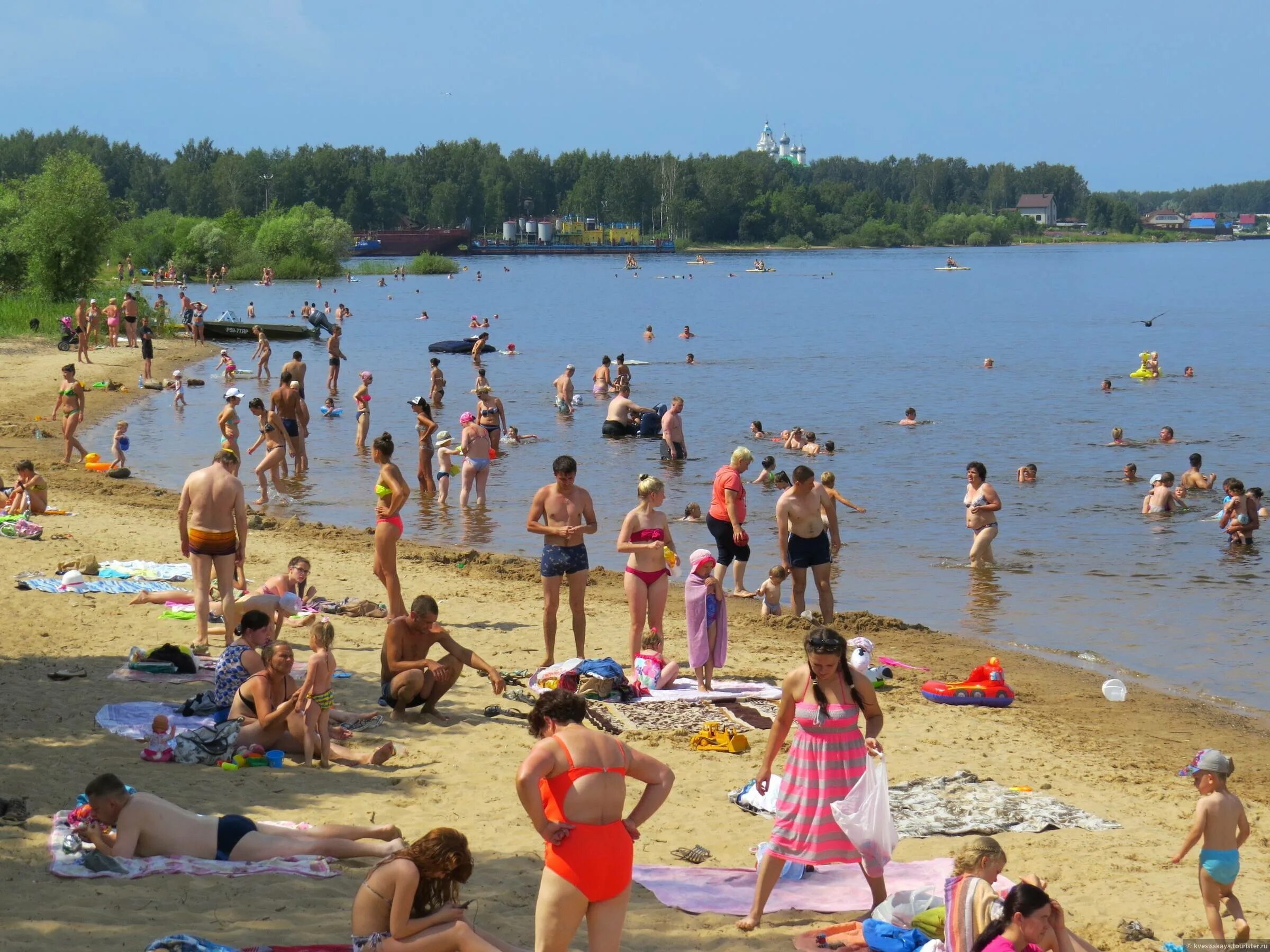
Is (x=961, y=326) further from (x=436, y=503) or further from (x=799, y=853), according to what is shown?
(x=799, y=853)

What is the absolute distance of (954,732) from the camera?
10008 millimetres

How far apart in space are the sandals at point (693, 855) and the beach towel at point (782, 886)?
0.45 ft

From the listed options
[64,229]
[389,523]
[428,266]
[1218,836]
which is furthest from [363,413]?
[428,266]

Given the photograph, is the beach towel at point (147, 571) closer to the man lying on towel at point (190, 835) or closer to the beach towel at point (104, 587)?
the beach towel at point (104, 587)

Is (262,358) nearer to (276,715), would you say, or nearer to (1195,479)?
(1195,479)

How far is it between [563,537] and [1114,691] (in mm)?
4722

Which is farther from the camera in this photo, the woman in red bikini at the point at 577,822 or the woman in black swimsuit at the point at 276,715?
the woman in black swimsuit at the point at 276,715

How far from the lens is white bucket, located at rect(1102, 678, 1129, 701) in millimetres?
11219

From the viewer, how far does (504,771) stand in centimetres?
872

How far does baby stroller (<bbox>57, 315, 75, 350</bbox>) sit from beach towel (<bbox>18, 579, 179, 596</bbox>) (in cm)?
2486

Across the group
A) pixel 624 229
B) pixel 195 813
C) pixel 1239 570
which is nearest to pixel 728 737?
pixel 195 813

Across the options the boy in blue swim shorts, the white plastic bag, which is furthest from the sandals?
the boy in blue swim shorts

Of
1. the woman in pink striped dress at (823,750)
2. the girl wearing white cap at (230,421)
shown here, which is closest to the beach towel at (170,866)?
the woman in pink striped dress at (823,750)

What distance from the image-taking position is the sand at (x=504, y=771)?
6402 millimetres
